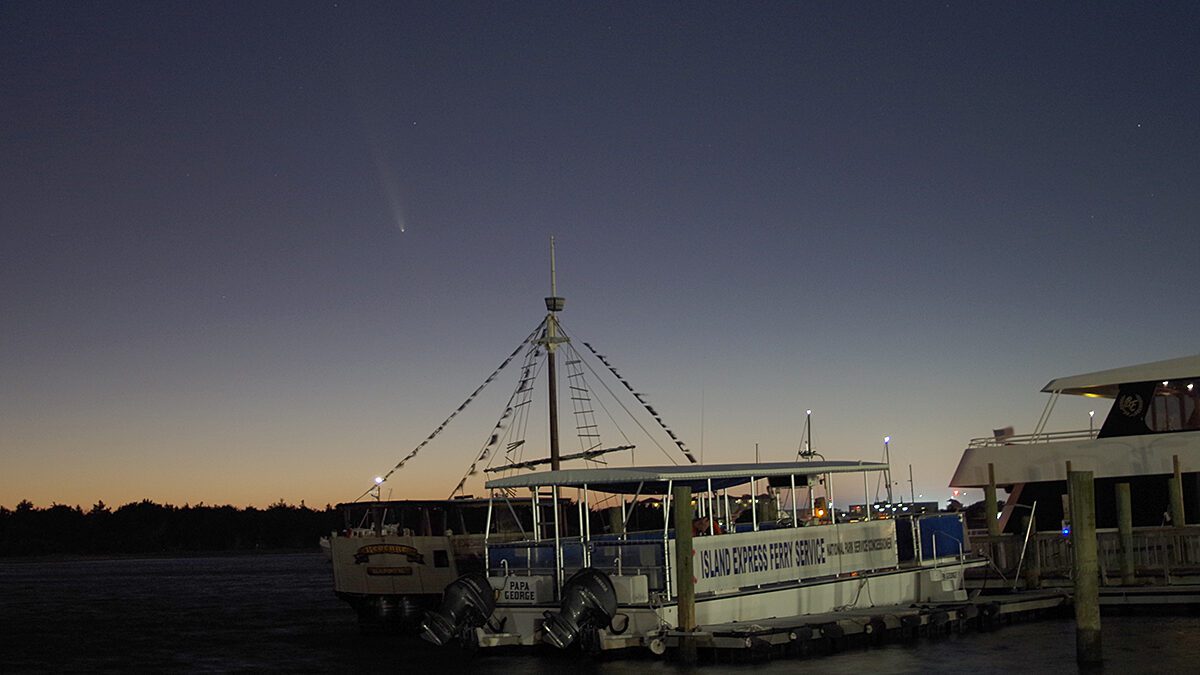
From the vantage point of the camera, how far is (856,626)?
2259 cm

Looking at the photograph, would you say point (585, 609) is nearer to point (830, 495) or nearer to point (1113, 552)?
point (830, 495)

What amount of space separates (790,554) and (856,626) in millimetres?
2192

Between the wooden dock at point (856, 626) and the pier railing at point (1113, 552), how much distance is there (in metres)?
1.14

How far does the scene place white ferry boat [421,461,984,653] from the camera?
21.9 metres

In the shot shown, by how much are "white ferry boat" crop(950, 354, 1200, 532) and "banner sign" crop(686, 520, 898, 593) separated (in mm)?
5306

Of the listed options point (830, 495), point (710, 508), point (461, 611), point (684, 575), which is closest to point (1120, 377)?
point (830, 495)

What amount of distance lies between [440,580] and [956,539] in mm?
12436

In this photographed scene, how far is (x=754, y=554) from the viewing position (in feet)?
77.6

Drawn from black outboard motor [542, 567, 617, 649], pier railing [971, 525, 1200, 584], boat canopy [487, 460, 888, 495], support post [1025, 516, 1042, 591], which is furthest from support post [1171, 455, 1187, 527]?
black outboard motor [542, 567, 617, 649]

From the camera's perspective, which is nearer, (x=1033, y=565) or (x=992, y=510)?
(x=1033, y=565)

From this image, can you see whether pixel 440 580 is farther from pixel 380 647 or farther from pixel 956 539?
pixel 956 539

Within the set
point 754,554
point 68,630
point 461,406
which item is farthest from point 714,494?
point 68,630

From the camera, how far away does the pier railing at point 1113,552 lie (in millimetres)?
27156

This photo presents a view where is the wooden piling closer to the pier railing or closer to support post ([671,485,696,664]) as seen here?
the pier railing
